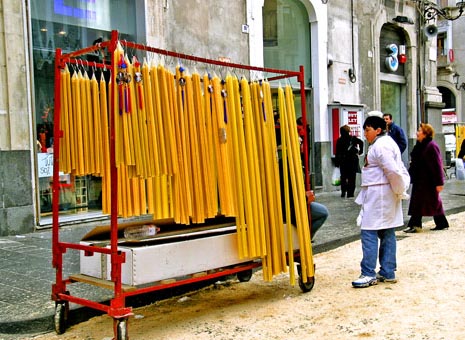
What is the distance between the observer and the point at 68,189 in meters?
9.66

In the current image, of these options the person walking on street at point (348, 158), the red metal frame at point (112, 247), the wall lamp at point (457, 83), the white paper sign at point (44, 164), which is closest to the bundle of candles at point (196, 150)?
the red metal frame at point (112, 247)

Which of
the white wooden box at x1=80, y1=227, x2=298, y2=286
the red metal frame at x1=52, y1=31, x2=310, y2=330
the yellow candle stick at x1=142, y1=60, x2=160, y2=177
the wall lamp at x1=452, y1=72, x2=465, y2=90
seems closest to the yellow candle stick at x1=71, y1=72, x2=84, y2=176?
the red metal frame at x1=52, y1=31, x2=310, y2=330

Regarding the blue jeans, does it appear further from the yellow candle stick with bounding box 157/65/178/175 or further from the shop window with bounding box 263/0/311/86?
the shop window with bounding box 263/0/311/86

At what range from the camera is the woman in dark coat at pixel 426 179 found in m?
8.59

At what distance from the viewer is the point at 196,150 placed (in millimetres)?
4578

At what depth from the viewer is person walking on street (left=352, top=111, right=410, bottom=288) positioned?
5.64 metres

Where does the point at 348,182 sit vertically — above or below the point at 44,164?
below

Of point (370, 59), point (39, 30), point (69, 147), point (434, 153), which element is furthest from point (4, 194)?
point (370, 59)

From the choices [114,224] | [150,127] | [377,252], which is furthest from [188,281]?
[377,252]

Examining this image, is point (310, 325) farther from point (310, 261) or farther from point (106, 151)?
point (106, 151)

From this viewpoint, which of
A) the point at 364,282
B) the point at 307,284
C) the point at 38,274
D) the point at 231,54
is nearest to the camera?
the point at 307,284

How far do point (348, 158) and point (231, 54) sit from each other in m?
3.68

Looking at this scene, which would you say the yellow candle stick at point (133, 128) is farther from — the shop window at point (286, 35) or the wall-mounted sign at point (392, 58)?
the wall-mounted sign at point (392, 58)

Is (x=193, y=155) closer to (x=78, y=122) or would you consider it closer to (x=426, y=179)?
(x=78, y=122)
